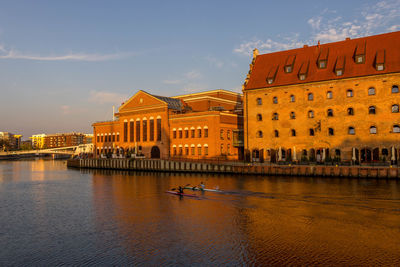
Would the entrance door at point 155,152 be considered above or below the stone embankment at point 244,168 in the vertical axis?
above

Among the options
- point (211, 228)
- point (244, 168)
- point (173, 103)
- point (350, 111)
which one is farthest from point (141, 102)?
point (211, 228)

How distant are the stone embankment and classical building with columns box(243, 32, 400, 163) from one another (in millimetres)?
3338

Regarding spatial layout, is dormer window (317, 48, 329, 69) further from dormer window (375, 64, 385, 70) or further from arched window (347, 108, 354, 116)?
arched window (347, 108, 354, 116)

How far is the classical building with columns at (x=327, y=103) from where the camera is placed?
187ft

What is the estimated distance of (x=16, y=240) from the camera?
2459cm

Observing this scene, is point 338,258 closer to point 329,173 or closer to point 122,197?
point 122,197

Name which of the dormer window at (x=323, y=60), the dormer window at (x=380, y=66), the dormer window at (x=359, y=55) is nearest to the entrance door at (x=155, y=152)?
the dormer window at (x=323, y=60)

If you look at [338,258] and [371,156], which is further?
[371,156]

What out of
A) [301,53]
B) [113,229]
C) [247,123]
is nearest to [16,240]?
[113,229]

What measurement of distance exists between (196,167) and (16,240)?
48.4m

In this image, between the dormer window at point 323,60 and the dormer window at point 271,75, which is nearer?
the dormer window at point 323,60

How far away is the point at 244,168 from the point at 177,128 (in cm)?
2521

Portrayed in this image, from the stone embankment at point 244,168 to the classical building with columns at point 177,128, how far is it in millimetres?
4166

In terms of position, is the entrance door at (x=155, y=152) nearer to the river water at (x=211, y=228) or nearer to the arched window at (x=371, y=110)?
the river water at (x=211, y=228)
